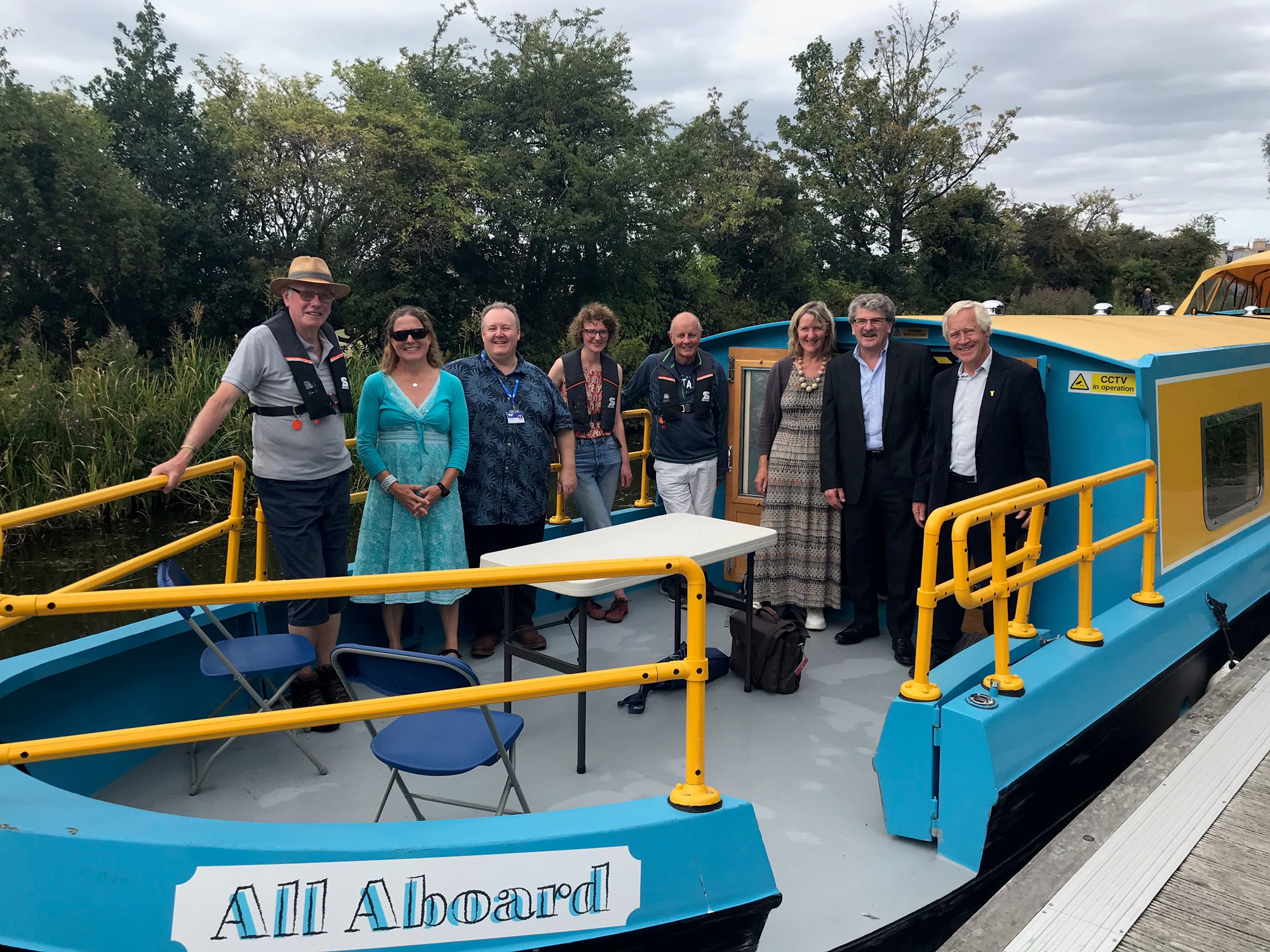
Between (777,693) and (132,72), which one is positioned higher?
(132,72)

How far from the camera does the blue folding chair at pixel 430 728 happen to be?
7.81ft

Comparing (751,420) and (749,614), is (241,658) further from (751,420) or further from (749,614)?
(751,420)

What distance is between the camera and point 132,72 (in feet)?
76.8

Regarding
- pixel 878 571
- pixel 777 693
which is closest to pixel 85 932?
pixel 777 693

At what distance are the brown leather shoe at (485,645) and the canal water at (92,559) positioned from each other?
4722 mm

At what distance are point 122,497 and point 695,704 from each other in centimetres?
249

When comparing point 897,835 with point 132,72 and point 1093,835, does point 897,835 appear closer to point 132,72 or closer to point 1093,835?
point 1093,835

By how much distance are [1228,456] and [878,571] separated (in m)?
2.19

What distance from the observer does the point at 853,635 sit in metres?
4.83

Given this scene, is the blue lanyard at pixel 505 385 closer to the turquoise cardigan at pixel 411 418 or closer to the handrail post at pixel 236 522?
the turquoise cardigan at pixel 411 418

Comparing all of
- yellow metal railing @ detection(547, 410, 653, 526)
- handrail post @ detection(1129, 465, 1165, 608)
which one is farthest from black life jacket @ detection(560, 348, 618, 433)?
handrail post @ detection(1129, 465, 1165, 608)

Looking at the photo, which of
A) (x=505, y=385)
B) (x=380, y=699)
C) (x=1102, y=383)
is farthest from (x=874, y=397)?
(x=380, y=699)

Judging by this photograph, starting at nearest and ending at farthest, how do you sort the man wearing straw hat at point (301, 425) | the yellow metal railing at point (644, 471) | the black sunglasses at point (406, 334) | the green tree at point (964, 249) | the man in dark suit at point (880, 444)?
the man wearing straw hat at point (301, 425) → the black sunglasses at point (406, 334) → the man in dark suit at point (880, 444) → the yellow metal railing at point (644, 471) → the green tree at point (964, 249)

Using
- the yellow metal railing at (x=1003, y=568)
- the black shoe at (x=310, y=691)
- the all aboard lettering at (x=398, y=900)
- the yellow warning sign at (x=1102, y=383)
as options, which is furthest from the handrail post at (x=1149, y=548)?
the black shoe at (x=310, y=691)
